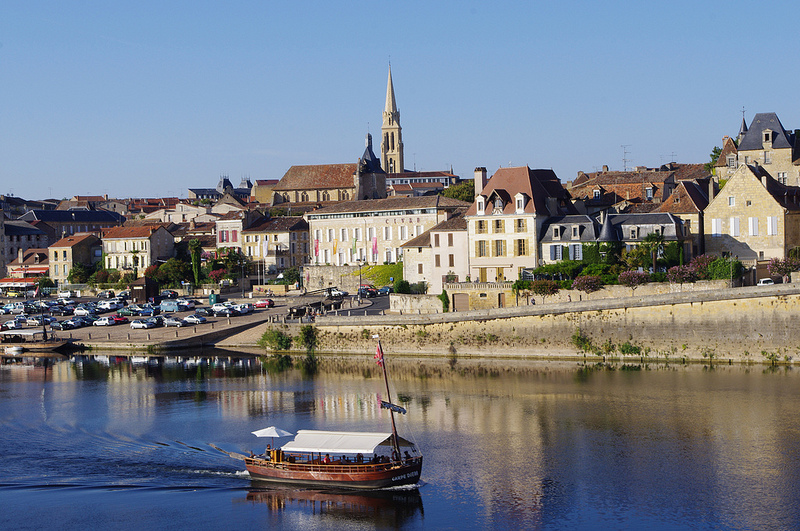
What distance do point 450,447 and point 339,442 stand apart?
5.72 metres

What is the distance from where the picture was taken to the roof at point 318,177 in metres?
135

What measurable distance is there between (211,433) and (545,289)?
1034 inches

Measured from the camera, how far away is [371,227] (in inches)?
3656

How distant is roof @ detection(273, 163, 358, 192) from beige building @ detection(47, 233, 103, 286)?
32.1 meters

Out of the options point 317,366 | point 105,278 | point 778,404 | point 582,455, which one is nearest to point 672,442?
point 582,455

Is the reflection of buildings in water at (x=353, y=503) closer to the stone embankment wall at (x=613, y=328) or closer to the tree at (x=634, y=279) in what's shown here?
the stone embankment wall at (x=613, y=328)

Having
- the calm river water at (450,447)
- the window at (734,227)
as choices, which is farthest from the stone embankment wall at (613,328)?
the window at (734,227)

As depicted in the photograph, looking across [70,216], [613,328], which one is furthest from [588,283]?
[70,216]

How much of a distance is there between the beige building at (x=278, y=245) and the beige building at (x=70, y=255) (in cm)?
2076

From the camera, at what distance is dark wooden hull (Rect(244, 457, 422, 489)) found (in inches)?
1309

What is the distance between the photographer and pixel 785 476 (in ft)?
109

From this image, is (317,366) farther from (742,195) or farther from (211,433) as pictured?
(742,195)

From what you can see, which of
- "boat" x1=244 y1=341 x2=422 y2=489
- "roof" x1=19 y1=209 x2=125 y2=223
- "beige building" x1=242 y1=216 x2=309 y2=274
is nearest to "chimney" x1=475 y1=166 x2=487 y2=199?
"beige building" x1=242 y1=216 x2=309 y2=274

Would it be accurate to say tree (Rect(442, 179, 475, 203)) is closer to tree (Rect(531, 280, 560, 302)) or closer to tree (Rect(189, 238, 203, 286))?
tree (Rect(189, 238, 203, 286))
